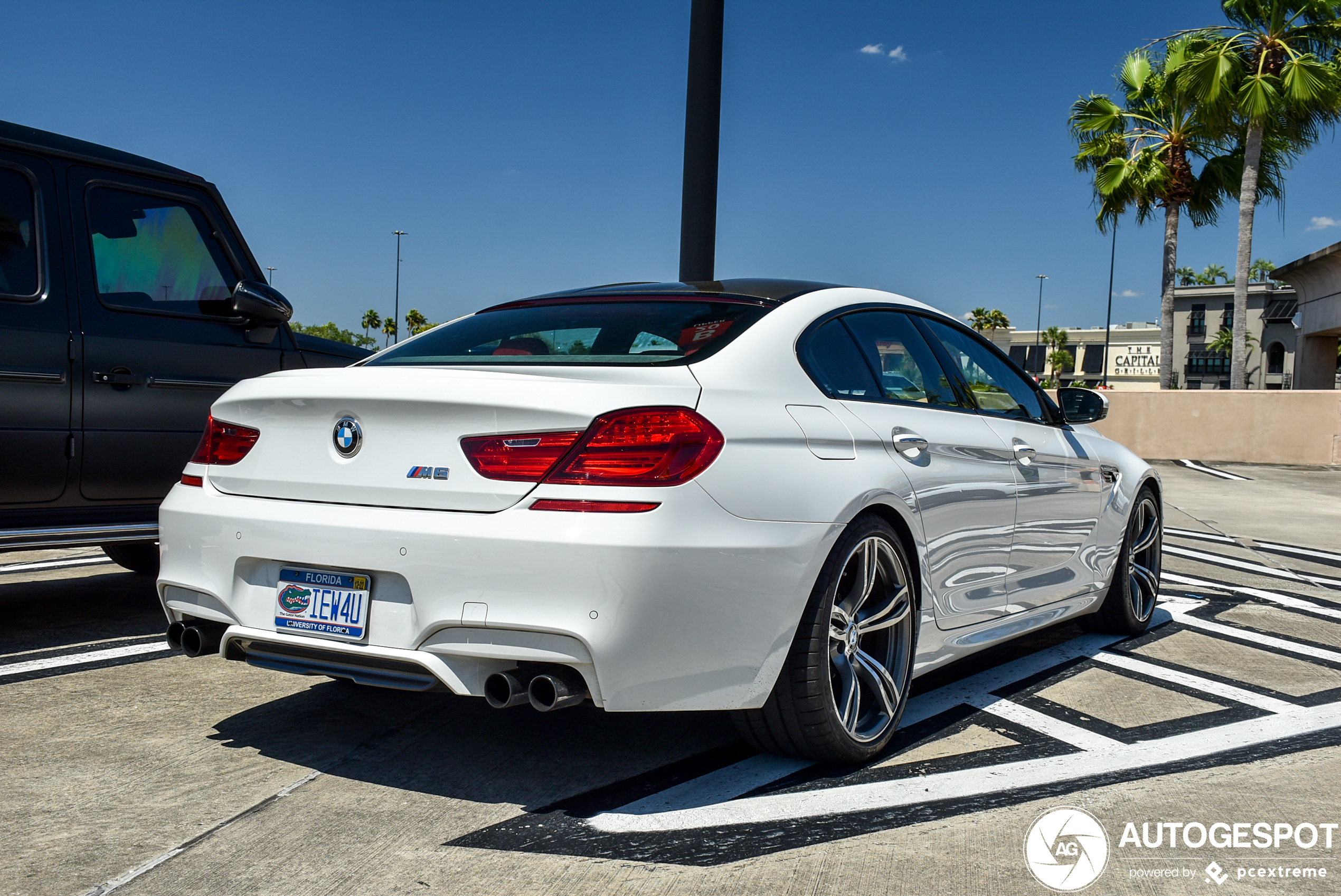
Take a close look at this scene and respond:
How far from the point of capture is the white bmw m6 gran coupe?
271 cm

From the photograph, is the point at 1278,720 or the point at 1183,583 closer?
the point at 1278,720

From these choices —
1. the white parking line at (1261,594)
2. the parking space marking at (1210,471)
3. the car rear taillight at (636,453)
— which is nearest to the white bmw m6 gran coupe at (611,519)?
the car rear taillight at (636,453)

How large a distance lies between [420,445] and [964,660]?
2.90 metres

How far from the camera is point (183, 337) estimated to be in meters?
5.04

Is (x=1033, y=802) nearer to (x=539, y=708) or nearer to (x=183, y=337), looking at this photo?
(x=539, y=708)

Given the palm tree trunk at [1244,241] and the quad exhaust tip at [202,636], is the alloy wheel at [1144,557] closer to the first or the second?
the quad exhaust tip at [202,636]

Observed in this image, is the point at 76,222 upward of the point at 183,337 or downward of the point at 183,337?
upward

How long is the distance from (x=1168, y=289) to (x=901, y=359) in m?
30.7

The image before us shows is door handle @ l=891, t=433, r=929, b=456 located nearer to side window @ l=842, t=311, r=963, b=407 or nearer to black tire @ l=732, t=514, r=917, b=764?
side window @ l=842, t=311, r=963, b=407

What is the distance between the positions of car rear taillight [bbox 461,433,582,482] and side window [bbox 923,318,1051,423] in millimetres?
2014

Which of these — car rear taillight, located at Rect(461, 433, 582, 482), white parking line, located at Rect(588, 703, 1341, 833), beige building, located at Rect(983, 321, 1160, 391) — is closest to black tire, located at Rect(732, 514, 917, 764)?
white parking line, located at Rect(588, 703, 1341, 833)

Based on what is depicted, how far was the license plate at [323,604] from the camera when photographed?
288 centimetres

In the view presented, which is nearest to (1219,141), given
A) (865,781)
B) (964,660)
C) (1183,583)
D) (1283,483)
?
(1283,483)

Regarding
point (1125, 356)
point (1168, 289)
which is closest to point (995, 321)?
point (1125, 356)
